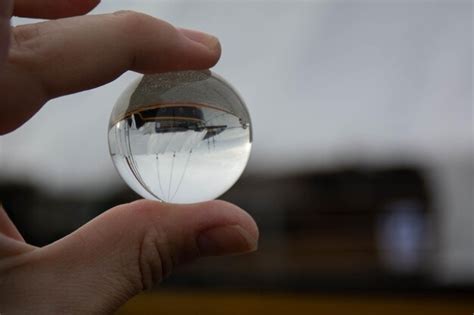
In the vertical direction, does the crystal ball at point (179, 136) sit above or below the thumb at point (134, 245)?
above

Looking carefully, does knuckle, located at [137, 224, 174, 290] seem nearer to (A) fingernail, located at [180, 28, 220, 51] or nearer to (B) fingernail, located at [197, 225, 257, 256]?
(B) fingernail, located at [197, 225, 257, 256]

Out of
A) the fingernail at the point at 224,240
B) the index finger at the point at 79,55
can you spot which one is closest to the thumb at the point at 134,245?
the fingernail at the point at 224,240

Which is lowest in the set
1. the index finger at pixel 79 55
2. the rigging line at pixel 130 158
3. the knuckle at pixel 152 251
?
the knuckle at pixel 152 251

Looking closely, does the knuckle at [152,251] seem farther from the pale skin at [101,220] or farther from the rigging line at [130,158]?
the rigging line at [130,158]

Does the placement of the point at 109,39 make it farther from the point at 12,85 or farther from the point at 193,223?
the point at 193,223

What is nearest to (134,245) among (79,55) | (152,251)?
(152,251)

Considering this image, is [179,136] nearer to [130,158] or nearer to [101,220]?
[130,158]

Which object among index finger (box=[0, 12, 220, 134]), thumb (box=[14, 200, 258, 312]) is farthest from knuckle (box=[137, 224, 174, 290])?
index finger (box=[0, 12, 220, 134])
